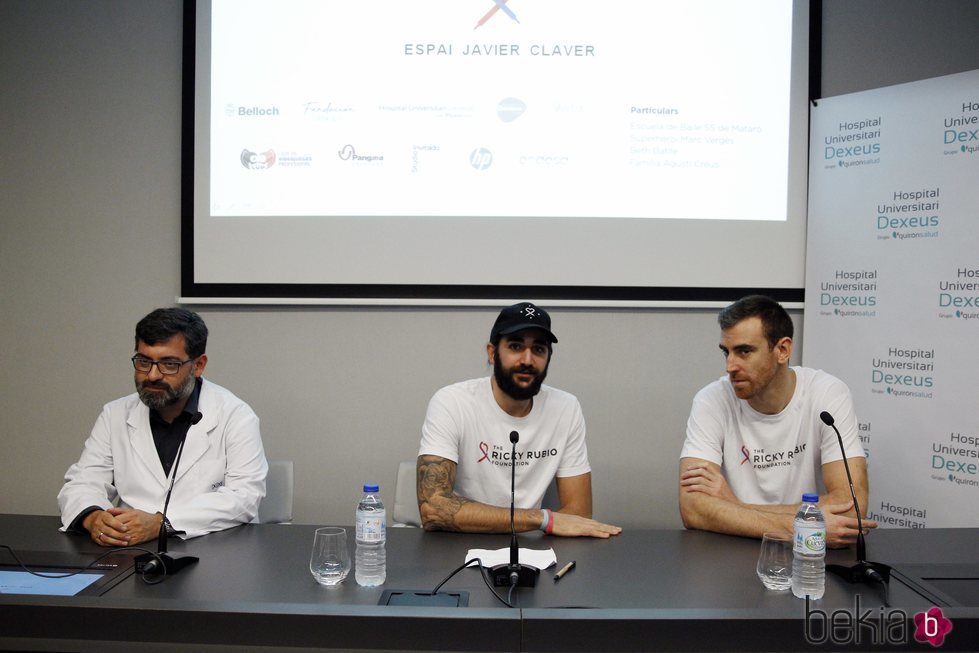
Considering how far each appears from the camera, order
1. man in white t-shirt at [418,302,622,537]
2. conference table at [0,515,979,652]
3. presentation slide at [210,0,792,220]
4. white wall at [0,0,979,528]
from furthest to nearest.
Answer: white wall at [0,0,979,528], presentation slide at [210,0,792,220], man in white t-shirt at [418,302,622,537], conference table at [0,515,979,652]

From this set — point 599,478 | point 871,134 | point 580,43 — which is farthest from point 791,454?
point 580,43

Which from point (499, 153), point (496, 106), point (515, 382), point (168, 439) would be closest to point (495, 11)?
point (496, 106)

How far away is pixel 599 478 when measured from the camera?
131 inches

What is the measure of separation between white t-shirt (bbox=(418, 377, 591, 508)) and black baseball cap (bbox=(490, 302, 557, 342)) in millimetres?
254

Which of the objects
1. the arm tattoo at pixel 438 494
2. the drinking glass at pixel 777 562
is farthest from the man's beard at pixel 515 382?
the drinking glass at pixel 777 562

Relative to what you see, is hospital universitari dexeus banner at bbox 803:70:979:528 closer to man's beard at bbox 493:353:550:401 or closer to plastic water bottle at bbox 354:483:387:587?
man's beard at bbox 493:353:550:401

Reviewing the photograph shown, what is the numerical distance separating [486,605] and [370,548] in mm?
357

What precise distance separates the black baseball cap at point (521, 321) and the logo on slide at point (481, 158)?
1038 millimetres

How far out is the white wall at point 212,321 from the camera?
129 inches

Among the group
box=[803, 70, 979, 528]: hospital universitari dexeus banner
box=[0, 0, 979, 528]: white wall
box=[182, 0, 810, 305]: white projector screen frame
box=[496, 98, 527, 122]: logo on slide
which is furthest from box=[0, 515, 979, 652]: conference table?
box=[496, 98, 527, 122]: logo on slide

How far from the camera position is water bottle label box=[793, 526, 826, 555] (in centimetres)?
157

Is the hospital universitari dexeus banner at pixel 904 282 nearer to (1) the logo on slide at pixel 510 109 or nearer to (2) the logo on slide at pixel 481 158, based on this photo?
(1) the logo on slide at pixel 510 109

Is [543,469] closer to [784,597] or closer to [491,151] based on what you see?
[784,597]

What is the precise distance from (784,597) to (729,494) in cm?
72
